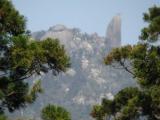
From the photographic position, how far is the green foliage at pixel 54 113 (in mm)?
17141

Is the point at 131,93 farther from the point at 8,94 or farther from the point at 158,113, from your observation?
the point at 8,94

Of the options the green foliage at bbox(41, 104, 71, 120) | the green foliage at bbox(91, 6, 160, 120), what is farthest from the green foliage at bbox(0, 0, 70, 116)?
the green foliage at bbox(91, 6, 160, 120)

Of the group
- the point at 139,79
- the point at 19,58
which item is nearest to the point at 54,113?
the point at 19,58

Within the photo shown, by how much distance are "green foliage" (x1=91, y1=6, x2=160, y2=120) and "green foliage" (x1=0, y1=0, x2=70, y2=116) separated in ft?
17.7

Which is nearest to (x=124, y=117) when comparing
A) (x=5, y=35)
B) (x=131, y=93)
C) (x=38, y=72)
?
(x=131, y=93)

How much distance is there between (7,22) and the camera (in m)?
19.6

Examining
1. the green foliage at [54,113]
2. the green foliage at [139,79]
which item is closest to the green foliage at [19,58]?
the green foliage at [54,113]

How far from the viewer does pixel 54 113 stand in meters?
17.2

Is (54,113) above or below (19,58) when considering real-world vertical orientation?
below

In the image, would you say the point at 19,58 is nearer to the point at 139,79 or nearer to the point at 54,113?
the point at 54,113

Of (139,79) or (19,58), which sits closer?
(19,58)

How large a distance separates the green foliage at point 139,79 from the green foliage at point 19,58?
5.39m

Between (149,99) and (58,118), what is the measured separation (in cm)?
811

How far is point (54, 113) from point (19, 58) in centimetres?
270
